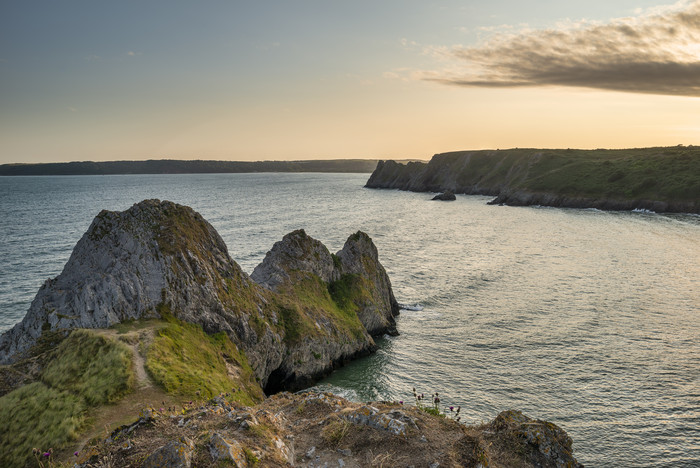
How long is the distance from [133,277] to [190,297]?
3.38 meters

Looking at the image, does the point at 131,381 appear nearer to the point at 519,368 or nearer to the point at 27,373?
the point at 27,373

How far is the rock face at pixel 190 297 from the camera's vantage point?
21812mm

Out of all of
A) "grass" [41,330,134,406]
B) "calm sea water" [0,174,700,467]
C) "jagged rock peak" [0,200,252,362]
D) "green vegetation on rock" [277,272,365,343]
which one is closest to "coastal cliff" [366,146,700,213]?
"calm sea water" [0,174,700,467]

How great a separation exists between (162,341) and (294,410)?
8903 mm

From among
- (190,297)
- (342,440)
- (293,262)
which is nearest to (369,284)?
(293,262)

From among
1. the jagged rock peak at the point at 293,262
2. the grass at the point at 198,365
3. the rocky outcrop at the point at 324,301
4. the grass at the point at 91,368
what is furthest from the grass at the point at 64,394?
the jagged rock peak at the point at 293,262

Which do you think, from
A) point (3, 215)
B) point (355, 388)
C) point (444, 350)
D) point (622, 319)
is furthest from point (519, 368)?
point (3, 215)

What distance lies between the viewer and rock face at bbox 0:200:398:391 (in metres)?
21.8

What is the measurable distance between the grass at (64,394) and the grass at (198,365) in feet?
4.68

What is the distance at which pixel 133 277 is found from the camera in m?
23.5

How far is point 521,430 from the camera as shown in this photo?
1330 centimetres

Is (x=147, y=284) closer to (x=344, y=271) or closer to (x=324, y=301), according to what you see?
(x=324, y=301)

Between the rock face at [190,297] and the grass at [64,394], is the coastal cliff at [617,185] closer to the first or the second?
the rock face at [190,297]

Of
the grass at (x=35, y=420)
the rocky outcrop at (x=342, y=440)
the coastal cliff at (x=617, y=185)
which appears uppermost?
the coastal cliff at (x=617, y=185)
